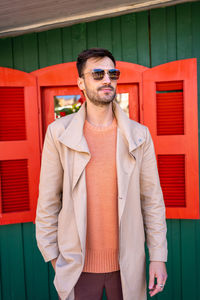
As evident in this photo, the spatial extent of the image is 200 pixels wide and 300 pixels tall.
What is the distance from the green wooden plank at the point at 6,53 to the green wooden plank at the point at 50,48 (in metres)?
0.31

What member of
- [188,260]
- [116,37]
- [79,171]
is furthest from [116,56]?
Answer: [188,260]

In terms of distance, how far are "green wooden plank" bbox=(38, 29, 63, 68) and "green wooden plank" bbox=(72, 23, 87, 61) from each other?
0.14m

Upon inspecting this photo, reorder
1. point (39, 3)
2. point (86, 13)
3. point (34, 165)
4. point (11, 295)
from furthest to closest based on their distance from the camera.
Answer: point (11, 295) < point (34, 165) < point (86, 13) < point (39, 3)

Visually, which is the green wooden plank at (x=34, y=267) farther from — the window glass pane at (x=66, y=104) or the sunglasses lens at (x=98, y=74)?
the sunglasses lens at (x=98, y=74)

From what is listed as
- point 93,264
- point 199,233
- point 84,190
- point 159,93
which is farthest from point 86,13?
point 199,233

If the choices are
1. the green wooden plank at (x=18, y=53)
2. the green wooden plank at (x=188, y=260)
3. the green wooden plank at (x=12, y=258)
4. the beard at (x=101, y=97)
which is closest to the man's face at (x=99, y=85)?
the beard at (x=101, y=97)

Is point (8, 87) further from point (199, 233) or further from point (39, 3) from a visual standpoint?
point (199, 233)

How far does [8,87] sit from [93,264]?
5.94 ft

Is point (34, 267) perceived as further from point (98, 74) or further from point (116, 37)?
point (116, 37)

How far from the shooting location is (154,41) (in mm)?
2318

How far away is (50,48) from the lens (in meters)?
2.41

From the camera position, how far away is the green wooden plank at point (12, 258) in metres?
2.55

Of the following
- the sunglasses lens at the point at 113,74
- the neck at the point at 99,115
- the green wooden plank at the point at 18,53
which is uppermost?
the green wooden plank at the point at 18,53

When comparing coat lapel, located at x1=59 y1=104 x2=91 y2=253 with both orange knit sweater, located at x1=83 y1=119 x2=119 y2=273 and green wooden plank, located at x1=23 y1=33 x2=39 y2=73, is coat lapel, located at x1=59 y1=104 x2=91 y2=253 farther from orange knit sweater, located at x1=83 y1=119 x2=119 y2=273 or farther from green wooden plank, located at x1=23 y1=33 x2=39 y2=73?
green wooden plank, located at x1=23 y1=33 x2=39 y2=73
